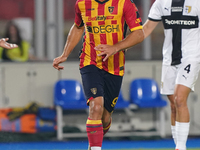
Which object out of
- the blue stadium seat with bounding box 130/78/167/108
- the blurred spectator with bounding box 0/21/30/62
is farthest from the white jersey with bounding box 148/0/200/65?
the blurred spectator with bounding box 0/21/30/62

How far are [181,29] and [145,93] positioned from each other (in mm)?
3448

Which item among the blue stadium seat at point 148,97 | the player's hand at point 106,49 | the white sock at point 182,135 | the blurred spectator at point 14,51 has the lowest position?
the blue stadium seat at point 148,97

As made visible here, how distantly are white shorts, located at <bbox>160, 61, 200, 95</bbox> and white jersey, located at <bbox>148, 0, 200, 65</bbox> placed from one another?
7 cm

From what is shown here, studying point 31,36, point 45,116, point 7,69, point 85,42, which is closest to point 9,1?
point 31,36

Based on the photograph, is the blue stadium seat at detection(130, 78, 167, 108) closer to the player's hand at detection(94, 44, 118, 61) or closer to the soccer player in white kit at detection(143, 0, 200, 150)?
the soccer player in white kit at detection(143, 0, 200, 150)

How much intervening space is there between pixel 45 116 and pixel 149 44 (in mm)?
3039

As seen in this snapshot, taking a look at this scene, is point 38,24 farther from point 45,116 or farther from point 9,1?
point 45,116

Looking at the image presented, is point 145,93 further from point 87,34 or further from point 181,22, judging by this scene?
point 87,34

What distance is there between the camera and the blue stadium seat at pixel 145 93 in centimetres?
848

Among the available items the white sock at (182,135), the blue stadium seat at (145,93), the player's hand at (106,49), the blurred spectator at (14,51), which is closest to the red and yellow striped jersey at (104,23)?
the player's hand at (106,49)

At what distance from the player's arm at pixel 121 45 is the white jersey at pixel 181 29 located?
0.94 m

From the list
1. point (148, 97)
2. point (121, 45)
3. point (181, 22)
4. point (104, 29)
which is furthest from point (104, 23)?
point (148, 97)

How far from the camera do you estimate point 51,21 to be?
31.9ft

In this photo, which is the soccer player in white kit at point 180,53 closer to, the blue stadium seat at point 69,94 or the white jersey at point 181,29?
the white jersey at point 181,29
